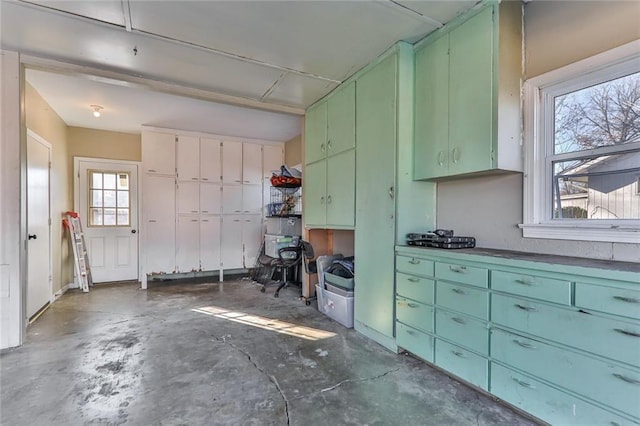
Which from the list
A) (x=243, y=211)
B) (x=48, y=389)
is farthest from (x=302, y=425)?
(x=243, y=211)

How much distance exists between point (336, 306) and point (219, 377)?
1.53 metres

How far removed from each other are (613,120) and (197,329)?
3.89 m

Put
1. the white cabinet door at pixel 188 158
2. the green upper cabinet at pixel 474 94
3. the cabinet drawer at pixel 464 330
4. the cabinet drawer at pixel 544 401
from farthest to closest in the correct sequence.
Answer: the white cabinet door at pixel 188 158
the green upper cabinet at pixel 474 94
the cabinet drawer at pixel 464 330
the cabinet drawer at pixel 544 401

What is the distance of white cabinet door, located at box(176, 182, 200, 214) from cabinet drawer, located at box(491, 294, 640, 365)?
17.2 feet

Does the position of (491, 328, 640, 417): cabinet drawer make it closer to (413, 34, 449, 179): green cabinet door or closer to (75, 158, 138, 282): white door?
(413, 34, 449, 179): green cabinet door

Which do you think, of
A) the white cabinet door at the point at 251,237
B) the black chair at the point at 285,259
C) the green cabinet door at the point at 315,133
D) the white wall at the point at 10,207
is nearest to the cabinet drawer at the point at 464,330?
the green cabinet door at the point at 315,133

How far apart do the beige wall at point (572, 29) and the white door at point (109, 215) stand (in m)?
6.21

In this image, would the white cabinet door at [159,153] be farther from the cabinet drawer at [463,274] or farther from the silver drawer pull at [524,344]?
the silver drawer pull at [524,344]

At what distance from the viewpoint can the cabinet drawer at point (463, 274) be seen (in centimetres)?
195

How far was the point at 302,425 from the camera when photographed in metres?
1.72

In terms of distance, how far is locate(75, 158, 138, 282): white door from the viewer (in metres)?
5.36

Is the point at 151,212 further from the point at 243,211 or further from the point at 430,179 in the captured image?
the point at 430,179

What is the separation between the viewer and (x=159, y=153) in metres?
5.38

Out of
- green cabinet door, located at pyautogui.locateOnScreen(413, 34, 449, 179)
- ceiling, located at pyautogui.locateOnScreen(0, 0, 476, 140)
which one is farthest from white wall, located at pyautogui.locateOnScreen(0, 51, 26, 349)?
green cabinet door, located at pyautogui.locateOnScreen(413, 34, 449, 179)
